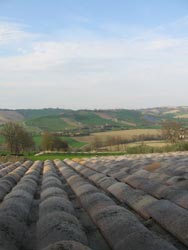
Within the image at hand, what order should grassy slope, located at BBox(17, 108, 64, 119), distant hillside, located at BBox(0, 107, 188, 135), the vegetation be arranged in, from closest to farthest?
1. the vegetation
2. distant hillside, located at BBox(0, 107, 188, 135)
3. grassy slope, located at BBox(17, 108, 64, 119)

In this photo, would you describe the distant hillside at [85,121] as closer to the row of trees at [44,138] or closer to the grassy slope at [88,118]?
the grassy slope at [88,118]

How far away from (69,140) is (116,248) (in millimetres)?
76870

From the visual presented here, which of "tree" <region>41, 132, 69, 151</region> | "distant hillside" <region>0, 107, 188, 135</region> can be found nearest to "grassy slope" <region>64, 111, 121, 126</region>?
"distant hillside" <region>0, 107, 188, 135</region>

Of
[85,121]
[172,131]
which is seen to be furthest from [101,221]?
[85,121]

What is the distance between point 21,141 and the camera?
68438 millimetres

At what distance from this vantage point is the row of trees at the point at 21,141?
68.8 metres

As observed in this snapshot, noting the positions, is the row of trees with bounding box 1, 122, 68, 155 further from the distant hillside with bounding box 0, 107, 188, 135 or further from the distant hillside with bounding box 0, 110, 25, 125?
the distant hillside with bounding box 0, 110, 25, 125

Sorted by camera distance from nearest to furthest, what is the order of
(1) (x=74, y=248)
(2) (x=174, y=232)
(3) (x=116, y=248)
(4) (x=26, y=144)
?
1. (1) (x=74, y=248)
2. (3) (x=116, y=248)
3. (2) (x=174, y=232)
4. (4) (x=26, y=144)

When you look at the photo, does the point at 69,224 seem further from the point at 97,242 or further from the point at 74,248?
the point at 74,248

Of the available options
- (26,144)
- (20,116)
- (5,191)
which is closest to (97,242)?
(5,191)

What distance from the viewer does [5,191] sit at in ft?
17.0

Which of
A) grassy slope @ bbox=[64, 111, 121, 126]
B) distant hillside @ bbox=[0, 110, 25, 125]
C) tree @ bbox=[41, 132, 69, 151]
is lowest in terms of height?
tree @ bbox=[41, 132, 69, 151]

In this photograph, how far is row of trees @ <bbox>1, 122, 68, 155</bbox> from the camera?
68.8 metres

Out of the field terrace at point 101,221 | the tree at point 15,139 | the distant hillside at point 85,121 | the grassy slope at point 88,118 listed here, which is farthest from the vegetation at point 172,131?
the field terrace at point 101,221
